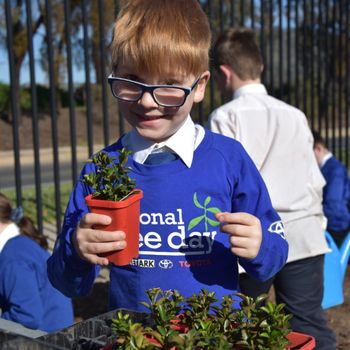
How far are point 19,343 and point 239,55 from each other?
2823 millimetres

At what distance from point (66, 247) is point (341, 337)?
10.3 feet

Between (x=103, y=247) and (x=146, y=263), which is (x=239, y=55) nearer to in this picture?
(x=146, y=263)

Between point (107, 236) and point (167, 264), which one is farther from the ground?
point (107, 236)

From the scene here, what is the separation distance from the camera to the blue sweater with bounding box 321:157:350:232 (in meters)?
5.60

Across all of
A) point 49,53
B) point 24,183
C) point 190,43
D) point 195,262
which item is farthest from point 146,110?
point 24,183

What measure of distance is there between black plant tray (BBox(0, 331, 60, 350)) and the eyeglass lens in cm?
87

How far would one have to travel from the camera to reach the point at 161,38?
1781mm

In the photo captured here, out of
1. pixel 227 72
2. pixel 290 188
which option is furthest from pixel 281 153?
pixel 227 72

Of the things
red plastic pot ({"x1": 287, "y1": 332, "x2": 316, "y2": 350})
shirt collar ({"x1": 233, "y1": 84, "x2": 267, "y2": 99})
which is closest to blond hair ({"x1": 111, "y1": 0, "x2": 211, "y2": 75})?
red plastic pot ({"x1": 287, "y1": 332, "x2": 316, "y2": 350})

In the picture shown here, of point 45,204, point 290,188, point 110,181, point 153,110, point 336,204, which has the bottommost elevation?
point 45,204

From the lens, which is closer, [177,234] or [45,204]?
[177,234]

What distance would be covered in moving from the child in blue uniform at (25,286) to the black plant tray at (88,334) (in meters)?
1.98

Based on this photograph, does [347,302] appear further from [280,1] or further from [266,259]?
[266,259]

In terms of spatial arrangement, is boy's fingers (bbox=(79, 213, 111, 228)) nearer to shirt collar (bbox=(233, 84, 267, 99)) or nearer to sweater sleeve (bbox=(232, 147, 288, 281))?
sweater sleeve (bbox=(232, 147, 288, 281))
